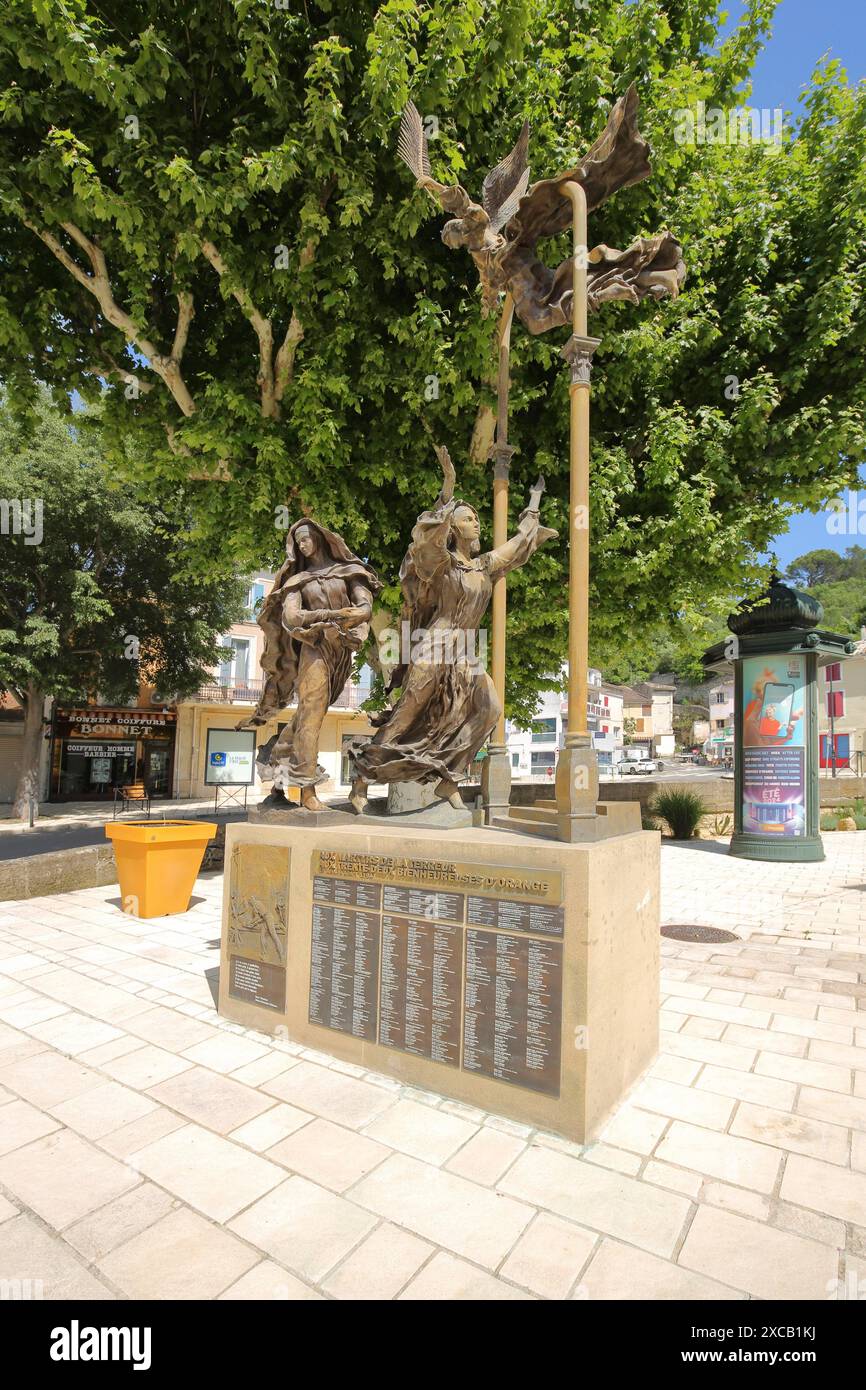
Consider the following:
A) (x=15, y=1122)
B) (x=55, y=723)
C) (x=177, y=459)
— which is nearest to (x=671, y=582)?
(x=177, y=459)

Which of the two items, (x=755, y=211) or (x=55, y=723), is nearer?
(x=755, y=211)

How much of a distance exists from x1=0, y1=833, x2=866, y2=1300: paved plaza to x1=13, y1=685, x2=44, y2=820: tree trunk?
669 inches

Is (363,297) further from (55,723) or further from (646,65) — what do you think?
(55,723)

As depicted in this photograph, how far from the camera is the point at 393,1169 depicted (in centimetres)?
299

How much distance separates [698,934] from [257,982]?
5.02m

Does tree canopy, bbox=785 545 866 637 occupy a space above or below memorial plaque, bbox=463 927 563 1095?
above

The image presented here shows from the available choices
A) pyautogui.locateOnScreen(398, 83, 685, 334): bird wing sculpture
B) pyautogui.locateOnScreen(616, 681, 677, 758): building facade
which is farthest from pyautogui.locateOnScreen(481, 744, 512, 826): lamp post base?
pyautogui.locateOnScreen(616, 681, 677, 758): building facade

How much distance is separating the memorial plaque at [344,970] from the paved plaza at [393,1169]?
0.25 m

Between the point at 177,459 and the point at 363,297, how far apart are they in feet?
11.0

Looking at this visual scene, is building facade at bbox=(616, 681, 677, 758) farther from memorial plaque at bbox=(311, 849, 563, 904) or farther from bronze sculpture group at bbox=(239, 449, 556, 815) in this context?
memorial plaque at bbox=(311, 849, 563, 904)

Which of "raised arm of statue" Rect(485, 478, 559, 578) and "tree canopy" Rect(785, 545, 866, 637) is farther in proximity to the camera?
"tree canopy" Rect(785, 545, 866, 637)

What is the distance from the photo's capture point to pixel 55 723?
25.7 meters

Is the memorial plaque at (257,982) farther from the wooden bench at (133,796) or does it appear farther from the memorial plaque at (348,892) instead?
the wooden bench at (133,796)

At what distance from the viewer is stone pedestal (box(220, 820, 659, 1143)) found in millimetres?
3322
